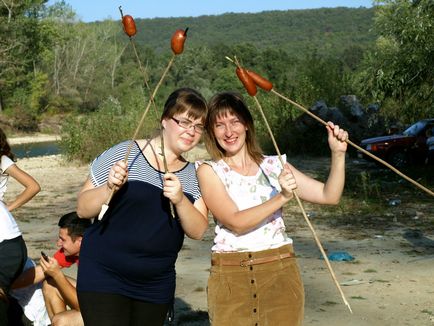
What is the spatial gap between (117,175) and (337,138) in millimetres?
1014

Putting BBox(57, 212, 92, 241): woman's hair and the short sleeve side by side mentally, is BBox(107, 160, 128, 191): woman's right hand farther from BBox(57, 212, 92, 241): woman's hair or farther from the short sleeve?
BBox(57, 212, 92, 241): woman's hair

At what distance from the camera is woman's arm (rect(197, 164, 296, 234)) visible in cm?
308

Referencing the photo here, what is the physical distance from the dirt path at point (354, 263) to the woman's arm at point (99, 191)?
8.90 feet

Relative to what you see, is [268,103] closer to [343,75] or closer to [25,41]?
[343,75]

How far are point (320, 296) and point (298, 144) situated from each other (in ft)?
49.2

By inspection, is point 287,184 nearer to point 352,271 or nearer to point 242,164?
point 242,164

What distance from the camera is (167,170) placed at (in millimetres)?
3168

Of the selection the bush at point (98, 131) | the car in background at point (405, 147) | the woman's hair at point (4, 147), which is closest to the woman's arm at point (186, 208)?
the woman's hair at point (4, 147)

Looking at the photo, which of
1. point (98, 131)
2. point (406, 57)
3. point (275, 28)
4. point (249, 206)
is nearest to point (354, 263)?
point (249, 206)

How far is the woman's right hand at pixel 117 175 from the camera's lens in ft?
9.69

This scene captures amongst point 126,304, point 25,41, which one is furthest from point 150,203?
point 25,41

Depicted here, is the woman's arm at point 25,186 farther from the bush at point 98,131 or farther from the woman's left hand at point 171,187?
the bush at point 98,131

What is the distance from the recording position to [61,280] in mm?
4277

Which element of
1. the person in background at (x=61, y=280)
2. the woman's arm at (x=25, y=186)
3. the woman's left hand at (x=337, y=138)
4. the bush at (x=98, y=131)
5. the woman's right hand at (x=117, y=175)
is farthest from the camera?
the bush at (x=98, y=131)
